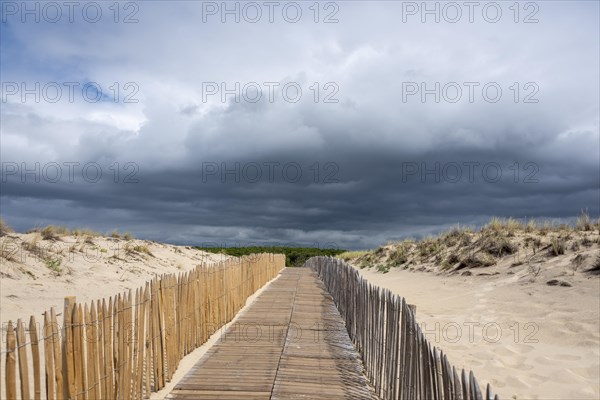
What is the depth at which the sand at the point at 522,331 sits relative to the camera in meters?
6.16

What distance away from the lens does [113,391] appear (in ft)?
14.8

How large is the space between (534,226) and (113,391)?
52.5ft

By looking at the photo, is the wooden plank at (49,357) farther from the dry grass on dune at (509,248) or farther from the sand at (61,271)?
the dry grass on dune at (509,248)

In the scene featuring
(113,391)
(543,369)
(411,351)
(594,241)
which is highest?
(594,241)

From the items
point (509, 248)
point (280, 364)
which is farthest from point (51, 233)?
point (509, 248)

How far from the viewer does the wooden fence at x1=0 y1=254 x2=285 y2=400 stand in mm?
3350

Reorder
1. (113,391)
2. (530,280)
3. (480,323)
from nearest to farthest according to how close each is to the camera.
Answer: (113,391)
(480,323)
(530,280)

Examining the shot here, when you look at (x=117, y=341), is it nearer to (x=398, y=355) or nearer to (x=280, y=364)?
(x=280, y=364)

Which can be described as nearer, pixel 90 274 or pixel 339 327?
pixel 339 327

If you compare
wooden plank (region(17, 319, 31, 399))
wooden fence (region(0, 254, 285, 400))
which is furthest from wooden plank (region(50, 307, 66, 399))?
wooden plank (region(17, 319, 31, 399))

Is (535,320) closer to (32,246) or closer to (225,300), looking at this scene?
(225,300)

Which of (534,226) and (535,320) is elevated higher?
(534,226)

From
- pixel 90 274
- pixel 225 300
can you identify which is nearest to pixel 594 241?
pixel 225 300

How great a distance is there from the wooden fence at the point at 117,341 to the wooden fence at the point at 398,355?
8.73ft
